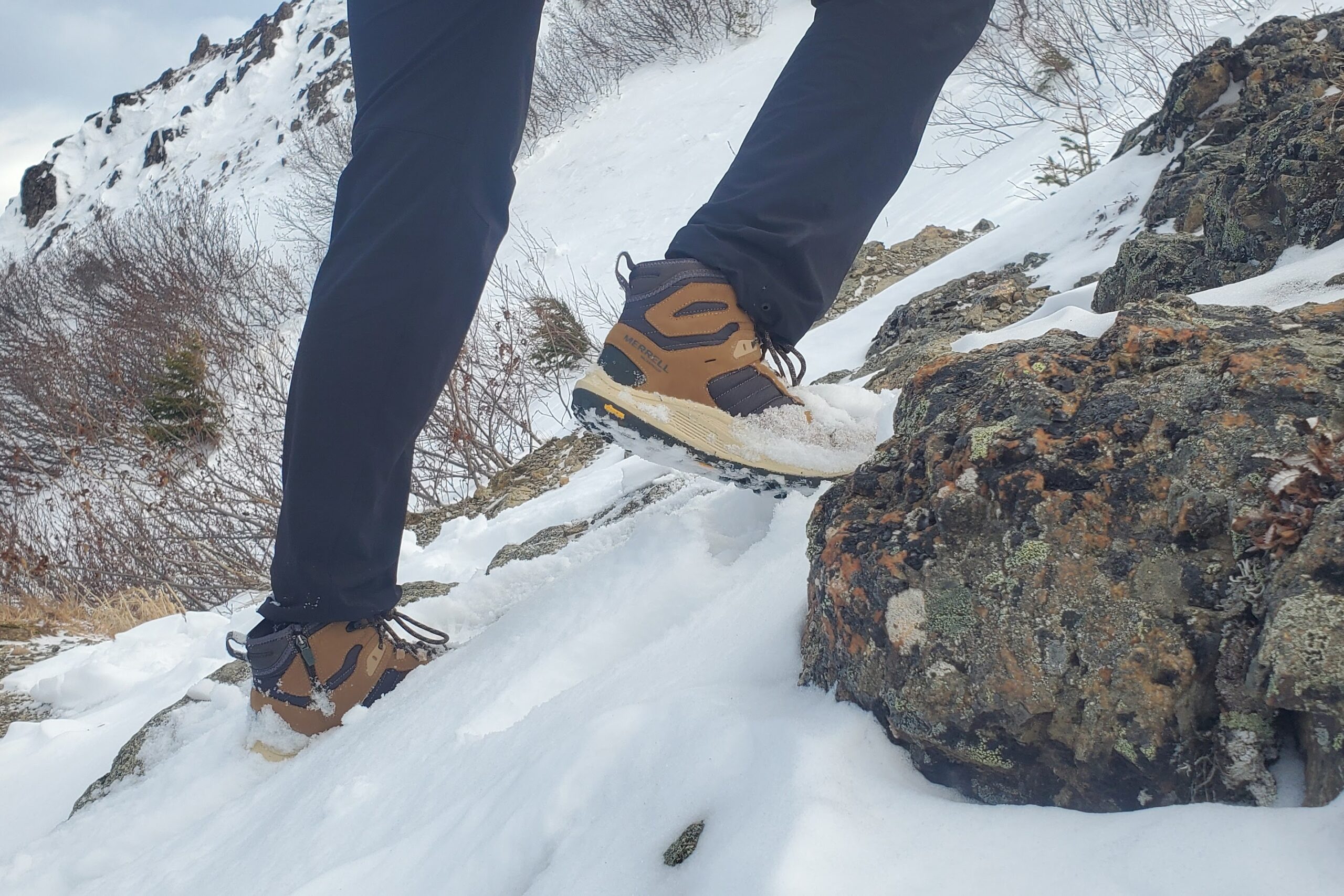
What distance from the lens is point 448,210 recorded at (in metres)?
1.09

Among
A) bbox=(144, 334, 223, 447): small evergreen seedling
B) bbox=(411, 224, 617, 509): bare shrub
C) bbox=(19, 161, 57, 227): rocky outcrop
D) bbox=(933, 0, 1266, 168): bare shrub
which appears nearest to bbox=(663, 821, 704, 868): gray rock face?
bbox=(411, 224, 617, 509): bare shrub

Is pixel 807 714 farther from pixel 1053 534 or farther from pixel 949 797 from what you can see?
pixel 1053 534

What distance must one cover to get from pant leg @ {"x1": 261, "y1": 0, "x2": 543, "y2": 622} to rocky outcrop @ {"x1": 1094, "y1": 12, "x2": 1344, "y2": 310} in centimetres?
139

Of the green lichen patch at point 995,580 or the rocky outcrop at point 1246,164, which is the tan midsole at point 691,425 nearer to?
the green lichen patch at point 995,580

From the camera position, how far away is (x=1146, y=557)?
2.15 feet

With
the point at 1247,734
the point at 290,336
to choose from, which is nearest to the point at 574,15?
the point at 290,336

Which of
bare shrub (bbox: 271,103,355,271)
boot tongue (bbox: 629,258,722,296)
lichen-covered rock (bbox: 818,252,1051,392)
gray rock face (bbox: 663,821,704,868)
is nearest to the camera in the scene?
gray rock face (bbox: 663,821,704,868)

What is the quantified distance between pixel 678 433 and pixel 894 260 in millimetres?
4233

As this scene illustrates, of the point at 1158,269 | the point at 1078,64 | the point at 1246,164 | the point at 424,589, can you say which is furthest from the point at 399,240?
the point at 1078,64

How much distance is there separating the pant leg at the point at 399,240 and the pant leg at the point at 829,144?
0.31 meters

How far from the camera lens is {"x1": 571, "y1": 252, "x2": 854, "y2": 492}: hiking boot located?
1136 mm

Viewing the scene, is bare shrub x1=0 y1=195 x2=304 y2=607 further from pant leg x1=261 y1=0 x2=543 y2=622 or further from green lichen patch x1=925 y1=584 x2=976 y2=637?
green lichen patch x1=925 y1=584 x2=976 y2=637

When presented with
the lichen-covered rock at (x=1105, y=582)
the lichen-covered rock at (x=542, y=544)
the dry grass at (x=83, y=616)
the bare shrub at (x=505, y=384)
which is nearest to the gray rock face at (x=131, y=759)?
the lichen-covered rock at (x=542, y=544)

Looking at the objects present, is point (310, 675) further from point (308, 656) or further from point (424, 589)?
point (424, 589)
